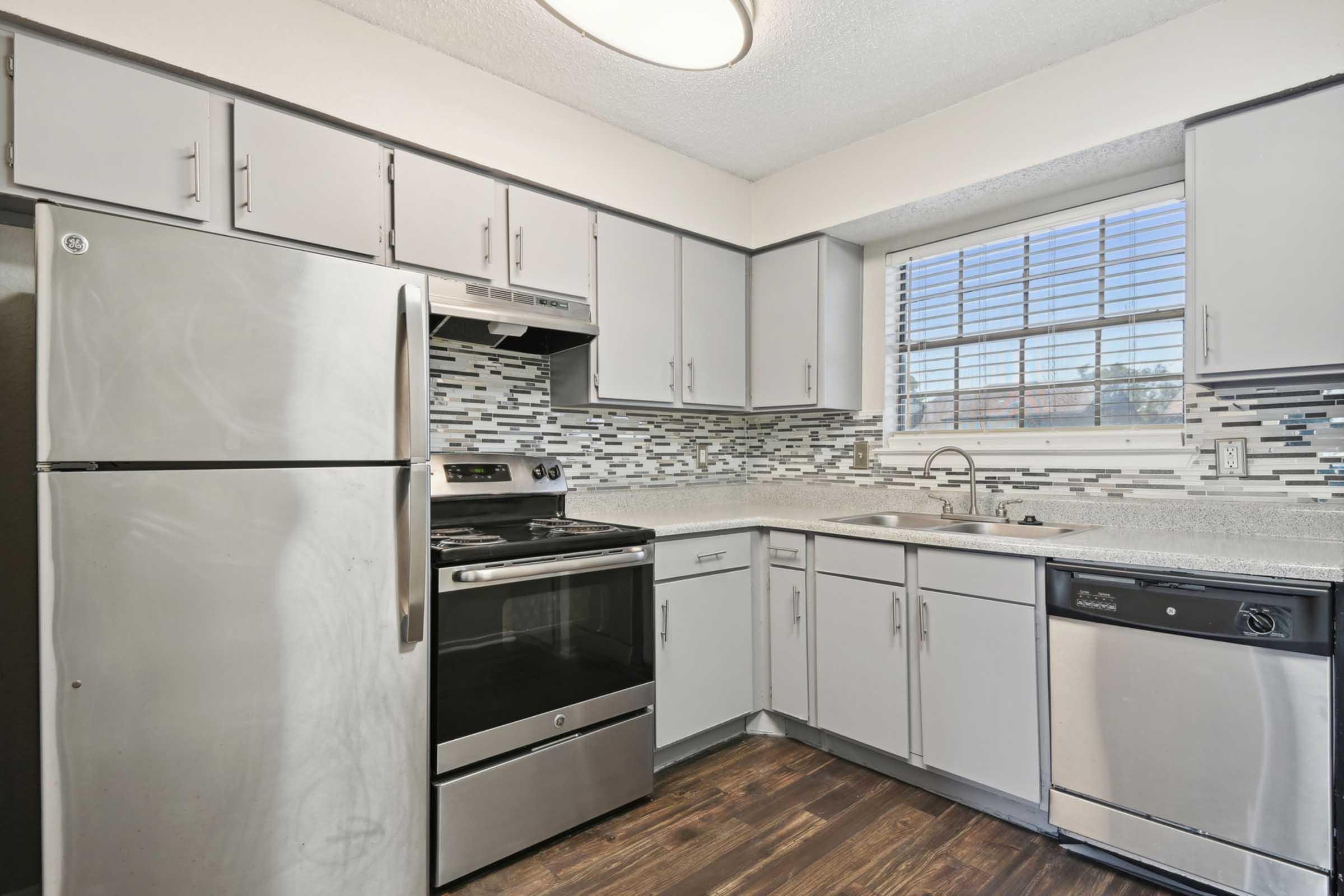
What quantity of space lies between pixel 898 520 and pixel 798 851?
56.8 inches

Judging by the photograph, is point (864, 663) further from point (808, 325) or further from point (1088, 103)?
point (1088, 103)

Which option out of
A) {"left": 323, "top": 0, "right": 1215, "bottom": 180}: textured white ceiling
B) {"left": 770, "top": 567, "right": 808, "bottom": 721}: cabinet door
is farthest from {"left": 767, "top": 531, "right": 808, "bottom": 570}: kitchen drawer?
{"left": 323, "top": 0, "right": 1215, "bottom": 180}: textured white ceiling

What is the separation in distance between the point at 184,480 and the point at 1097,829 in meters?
2.54

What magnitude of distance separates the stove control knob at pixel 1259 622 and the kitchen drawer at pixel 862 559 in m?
0.93

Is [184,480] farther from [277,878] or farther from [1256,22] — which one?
[1256,22]

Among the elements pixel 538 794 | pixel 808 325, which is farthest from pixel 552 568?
pixel 808 325

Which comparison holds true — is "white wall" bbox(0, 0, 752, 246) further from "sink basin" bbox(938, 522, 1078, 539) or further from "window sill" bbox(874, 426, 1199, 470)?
"sink basin" bbox(938, 522, 1078, 539)

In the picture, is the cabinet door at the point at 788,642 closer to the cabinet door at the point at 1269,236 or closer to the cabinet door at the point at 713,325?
the cabinet door at the point at 713,325

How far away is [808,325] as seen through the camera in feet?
10.3

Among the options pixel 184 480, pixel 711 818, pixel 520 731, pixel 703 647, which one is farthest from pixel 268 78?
pixel 711 818

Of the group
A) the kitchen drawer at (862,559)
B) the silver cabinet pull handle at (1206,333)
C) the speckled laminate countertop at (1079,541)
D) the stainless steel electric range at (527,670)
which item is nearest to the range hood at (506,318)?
the stainless steel electric range at (527,670)

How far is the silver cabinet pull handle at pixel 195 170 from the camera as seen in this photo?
178cm

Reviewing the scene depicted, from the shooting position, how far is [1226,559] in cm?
173

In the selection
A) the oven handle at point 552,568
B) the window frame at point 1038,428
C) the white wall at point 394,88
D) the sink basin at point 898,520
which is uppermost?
the white wall at point 394,88
